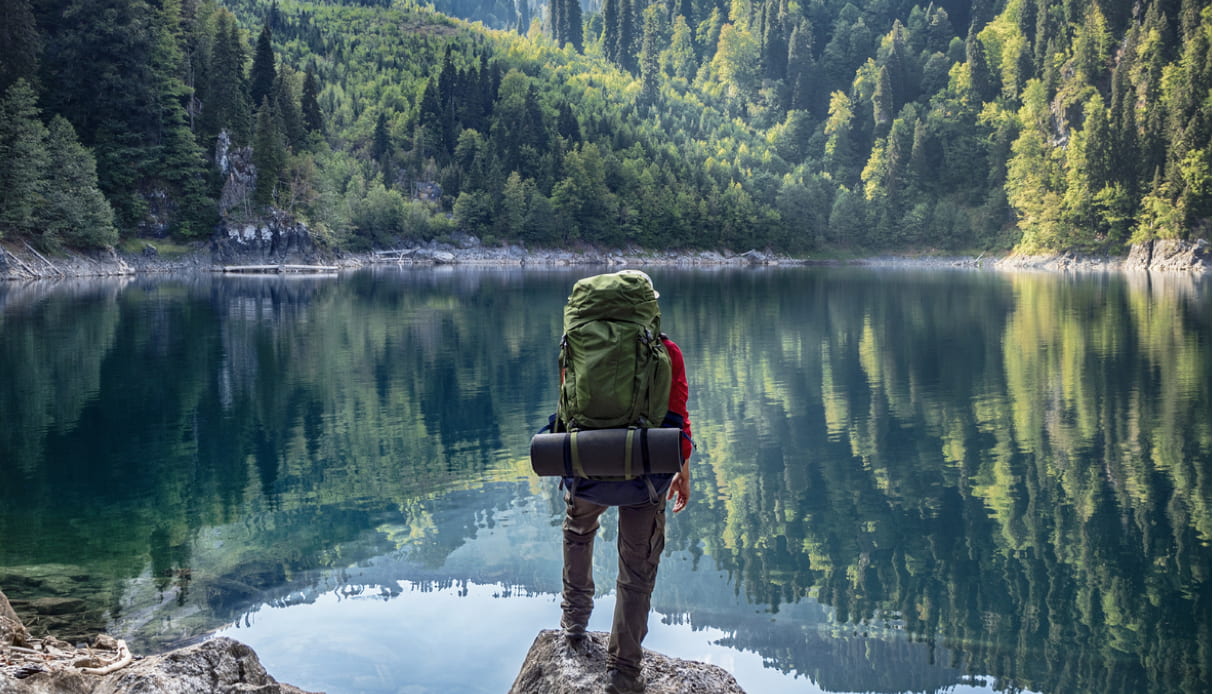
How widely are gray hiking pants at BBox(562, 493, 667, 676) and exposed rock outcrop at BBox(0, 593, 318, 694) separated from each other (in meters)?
1.70

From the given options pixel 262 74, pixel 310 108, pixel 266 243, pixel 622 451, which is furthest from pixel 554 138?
pixel 622 451

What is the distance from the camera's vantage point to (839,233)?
152875 millimetres

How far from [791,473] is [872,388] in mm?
8668

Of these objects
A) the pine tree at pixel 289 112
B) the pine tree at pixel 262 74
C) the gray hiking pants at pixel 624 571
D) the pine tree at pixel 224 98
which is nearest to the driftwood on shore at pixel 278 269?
the pine tree at pixel 224 98

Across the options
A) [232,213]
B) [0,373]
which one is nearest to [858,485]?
[0,373]

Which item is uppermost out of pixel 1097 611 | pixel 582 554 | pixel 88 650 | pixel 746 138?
pixel 746 138

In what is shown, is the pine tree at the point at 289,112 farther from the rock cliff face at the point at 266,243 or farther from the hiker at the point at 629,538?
the hiker at the point at 629,538

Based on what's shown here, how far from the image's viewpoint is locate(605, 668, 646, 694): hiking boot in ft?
17.9

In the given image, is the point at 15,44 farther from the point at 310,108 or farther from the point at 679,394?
the point at 679,394


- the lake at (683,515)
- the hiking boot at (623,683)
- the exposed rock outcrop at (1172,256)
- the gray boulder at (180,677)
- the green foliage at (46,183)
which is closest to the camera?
the gray boulder at (180,677)

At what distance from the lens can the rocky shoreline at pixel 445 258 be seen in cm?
7131

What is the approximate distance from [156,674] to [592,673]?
7.35ft

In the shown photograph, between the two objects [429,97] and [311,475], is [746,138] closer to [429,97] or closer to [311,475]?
[429,97]

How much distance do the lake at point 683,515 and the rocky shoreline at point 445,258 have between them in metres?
47.9
